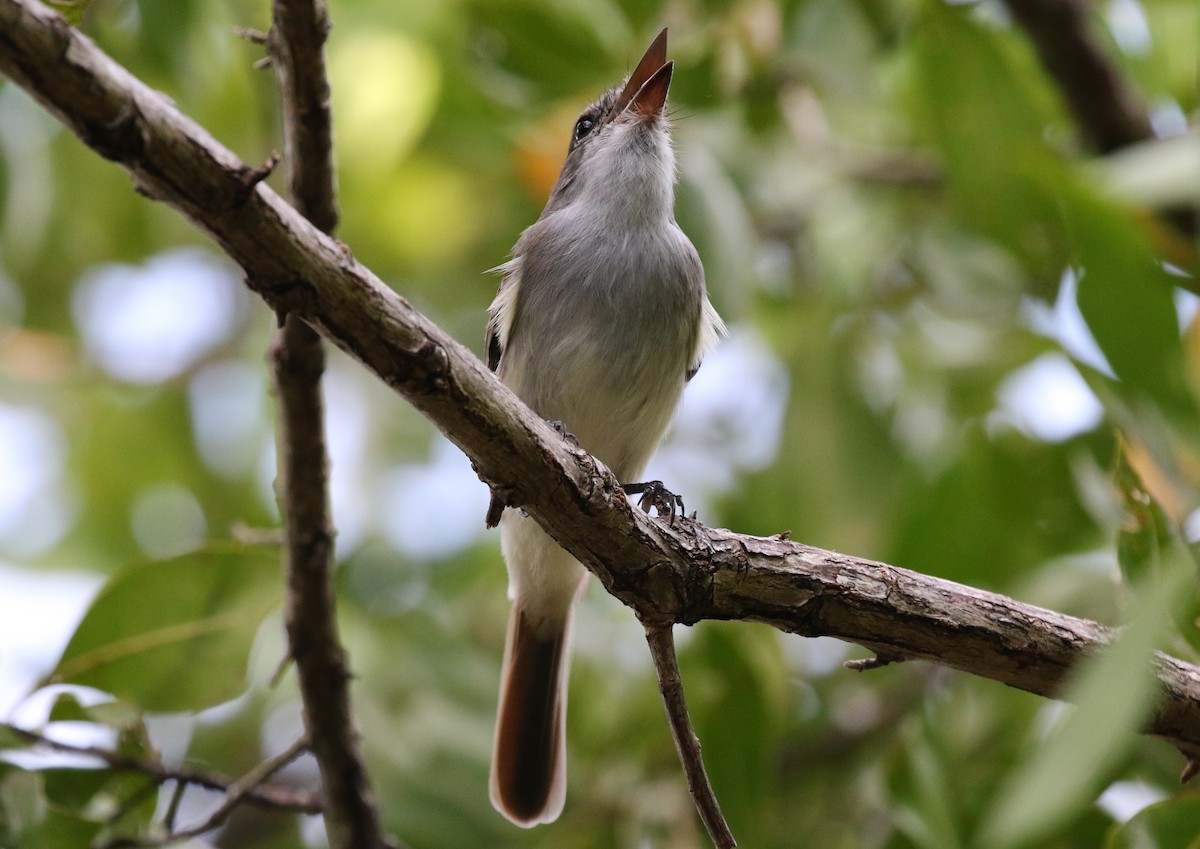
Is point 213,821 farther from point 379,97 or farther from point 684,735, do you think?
point 379,97

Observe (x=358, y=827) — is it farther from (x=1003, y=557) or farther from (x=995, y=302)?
(x=995, y=302)

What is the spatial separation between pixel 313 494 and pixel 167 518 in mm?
2096

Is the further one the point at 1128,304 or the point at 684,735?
the point at 1128,304

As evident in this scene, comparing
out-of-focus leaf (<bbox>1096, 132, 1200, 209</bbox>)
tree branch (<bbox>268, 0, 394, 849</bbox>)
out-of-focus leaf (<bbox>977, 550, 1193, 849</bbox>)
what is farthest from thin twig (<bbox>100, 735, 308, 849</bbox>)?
out-of-focus leaf (<bbox>1096, 132, 1200, 209</bbox>)

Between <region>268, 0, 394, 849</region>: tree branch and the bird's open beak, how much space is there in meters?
1.38

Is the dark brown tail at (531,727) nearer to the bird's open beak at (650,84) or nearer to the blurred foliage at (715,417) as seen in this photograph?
the blurred foliage at (715,417)

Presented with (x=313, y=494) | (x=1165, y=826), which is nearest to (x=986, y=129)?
(x=1165, y=826)

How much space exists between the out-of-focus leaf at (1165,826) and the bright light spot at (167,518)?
327 centimetres

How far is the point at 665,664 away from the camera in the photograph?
223 centimetres

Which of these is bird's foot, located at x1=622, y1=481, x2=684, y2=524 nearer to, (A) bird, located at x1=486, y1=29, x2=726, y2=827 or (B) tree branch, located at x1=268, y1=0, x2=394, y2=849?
(A) bird, located at x1=486, y1=29, x2=726, y2=827

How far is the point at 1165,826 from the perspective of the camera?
86.3 inches

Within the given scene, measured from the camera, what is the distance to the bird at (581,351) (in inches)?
124

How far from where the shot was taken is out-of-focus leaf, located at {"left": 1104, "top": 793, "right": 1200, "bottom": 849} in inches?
86.0

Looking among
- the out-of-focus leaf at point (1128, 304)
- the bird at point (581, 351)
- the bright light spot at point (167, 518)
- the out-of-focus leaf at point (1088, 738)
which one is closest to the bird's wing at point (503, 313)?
the bird at point (581, 351)
